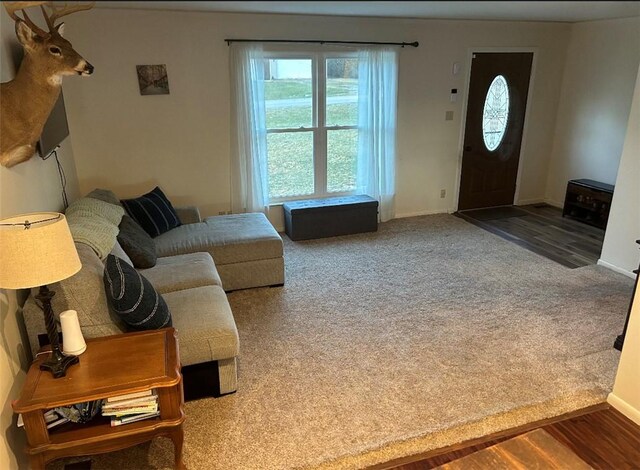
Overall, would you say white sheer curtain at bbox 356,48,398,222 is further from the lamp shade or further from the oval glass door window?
the lamp shade

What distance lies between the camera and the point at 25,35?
1.96m

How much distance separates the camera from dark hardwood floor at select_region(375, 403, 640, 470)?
207cm

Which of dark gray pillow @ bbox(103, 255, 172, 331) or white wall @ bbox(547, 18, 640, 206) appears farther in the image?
white wall @ bbox(547, 18, 640, 206)

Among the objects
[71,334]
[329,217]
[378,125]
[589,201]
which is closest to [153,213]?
[329,217]

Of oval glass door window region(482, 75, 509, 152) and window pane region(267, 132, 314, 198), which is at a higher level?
oval glass door window region(482, 75, 509, 152)

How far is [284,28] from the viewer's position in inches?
175

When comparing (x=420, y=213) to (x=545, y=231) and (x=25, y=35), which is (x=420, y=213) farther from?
(x=25, y=35)

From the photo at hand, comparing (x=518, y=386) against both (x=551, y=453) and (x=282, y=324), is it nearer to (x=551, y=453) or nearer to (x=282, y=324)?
(x=551, y=453)

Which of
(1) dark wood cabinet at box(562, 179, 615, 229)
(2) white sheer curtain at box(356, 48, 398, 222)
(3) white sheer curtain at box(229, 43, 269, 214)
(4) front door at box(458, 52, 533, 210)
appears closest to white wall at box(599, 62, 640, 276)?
(1) dark wood cabinet at box(562, 179, 615, 229)

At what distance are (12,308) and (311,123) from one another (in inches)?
140

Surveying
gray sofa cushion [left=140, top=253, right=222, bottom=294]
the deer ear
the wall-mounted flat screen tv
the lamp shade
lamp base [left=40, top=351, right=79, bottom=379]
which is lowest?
gray sofa cushion [left=140, top=253, right=222, bottom=294]

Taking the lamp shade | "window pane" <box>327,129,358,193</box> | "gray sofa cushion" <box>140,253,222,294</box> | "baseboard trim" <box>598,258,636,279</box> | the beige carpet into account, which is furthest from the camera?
"window pane" <box>327,129,358,193</box>

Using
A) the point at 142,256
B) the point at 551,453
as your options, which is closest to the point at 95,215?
the point at 142,256

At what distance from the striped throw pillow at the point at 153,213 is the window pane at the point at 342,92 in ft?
6.68
